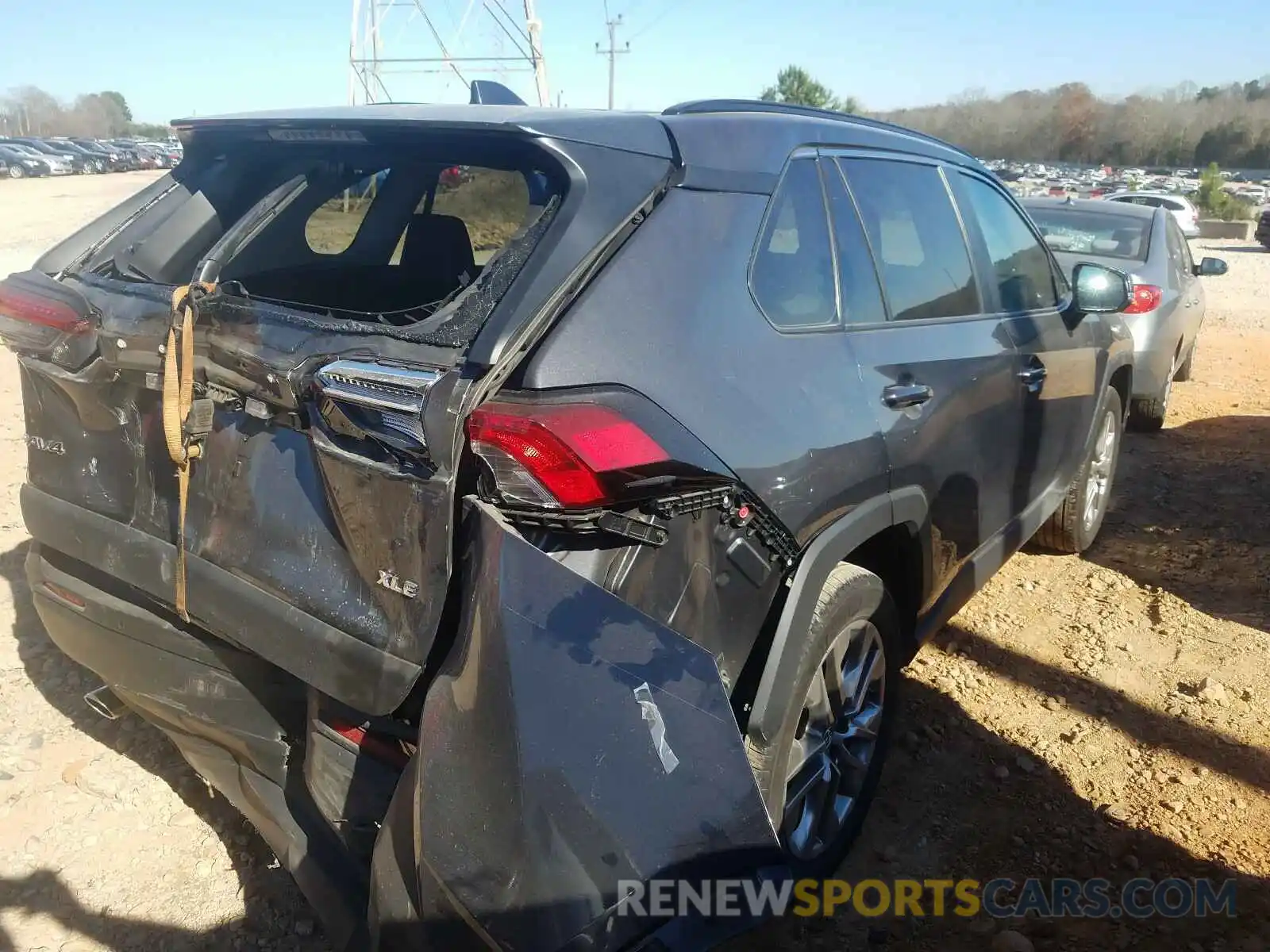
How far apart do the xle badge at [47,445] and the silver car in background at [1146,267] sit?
5.81m

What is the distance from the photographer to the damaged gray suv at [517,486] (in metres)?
1.60

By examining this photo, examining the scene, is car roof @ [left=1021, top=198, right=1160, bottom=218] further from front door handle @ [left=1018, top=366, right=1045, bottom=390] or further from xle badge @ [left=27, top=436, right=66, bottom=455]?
xle badge @ [left=27, top=436, right=66, bottom=455]

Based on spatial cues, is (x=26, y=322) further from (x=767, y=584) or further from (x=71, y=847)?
(x=767, y=584)

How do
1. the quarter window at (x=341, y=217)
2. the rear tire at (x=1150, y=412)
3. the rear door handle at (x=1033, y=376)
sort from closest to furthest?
the quarter window at (x=341, y=217) → the rear door handle at (x=1033, y=376) → the rear tire at (x=1150, y=412)

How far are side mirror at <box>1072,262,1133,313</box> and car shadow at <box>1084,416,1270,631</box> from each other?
4.98 feet

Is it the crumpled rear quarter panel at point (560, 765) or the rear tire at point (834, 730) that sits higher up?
the crumpled rear quarter panel at point (560, 765)

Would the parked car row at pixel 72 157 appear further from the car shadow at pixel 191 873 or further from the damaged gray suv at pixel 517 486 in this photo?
the damaged gray suv at pixel 517 486

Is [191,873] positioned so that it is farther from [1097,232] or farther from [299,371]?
[1097,232]

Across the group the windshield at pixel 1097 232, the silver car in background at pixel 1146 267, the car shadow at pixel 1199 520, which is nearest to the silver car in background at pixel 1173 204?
the silver car in background at pixel 1146 267

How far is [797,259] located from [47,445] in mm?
1987

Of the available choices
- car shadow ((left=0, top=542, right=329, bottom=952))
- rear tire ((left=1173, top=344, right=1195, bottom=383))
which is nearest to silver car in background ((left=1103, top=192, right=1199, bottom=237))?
rear tire ((left=1173, top=344, right=1195, bottom=383))

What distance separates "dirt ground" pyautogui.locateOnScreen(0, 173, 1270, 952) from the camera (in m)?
2.42

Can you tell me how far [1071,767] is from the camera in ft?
10.2

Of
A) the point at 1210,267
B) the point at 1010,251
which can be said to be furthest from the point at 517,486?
the point at 1210,267
